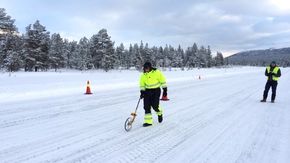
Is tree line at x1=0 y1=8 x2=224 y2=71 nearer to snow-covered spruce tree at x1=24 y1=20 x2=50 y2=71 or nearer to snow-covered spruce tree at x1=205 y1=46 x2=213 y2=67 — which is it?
snow-covered spruce tree at x1=24 y1=20 x2=50 y2=71

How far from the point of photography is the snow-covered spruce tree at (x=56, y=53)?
72.8 metres

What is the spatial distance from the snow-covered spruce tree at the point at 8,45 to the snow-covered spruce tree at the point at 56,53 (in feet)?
38.6

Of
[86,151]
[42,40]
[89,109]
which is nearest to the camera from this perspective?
[86,151]

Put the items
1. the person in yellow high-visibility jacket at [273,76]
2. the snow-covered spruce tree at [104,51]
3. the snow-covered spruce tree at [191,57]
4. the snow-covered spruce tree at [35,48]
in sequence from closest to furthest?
the person in yellow high-visibility jacket at [273,76] < the snow-covered spruce tree at [35,48] < the snow-covered spruce tree at [104,51] < the snow-covered spruce tree at [191,57]

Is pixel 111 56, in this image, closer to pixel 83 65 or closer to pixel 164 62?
pixel 83 65

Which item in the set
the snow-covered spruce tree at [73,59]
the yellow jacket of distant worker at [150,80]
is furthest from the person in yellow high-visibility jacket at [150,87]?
the snow-covered spruce tree at [73,59]

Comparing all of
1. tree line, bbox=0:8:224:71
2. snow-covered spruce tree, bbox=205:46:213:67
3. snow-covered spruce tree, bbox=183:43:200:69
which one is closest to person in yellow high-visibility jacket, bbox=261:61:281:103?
tree line, bbox=0:8:224:71

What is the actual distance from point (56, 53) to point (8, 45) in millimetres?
23727

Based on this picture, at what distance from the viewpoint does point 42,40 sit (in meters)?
59.0

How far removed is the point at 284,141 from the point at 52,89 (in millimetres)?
15098

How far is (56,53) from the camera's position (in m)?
79.2

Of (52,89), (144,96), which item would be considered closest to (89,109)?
(144,96)

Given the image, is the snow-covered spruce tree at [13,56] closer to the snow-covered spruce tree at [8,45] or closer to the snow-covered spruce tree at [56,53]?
the snow-covered spruce tree at [8,45]

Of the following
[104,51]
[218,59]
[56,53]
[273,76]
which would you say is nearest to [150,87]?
[273,76]
